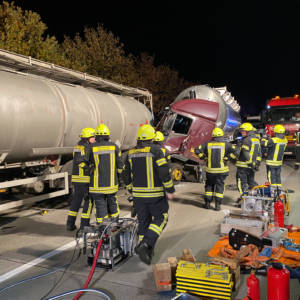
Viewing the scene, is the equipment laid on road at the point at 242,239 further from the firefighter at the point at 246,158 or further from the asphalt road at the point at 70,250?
the firefighter at the point at 246,158

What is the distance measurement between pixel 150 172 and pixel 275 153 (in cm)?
508

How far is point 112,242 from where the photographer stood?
13.9ft

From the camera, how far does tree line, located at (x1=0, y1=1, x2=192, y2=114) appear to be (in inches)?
554

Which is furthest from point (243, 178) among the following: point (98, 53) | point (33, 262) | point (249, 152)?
point (98, 53)

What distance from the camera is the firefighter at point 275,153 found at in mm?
8383

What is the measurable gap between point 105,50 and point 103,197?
18443mm

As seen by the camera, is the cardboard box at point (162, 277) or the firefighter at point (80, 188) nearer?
the cardboard box at point (162, 277)

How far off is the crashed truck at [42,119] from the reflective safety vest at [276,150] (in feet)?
14.3

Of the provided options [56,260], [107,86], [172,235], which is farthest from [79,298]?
[107,86]

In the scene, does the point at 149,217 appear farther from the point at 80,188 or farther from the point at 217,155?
the point at 217,155

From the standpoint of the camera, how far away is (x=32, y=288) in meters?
3.79

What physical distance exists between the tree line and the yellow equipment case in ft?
43.9

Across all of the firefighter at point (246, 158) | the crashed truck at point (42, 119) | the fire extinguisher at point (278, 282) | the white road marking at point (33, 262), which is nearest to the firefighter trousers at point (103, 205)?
the white road marking at point (33, 262)

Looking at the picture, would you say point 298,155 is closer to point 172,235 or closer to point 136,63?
point 172,235
